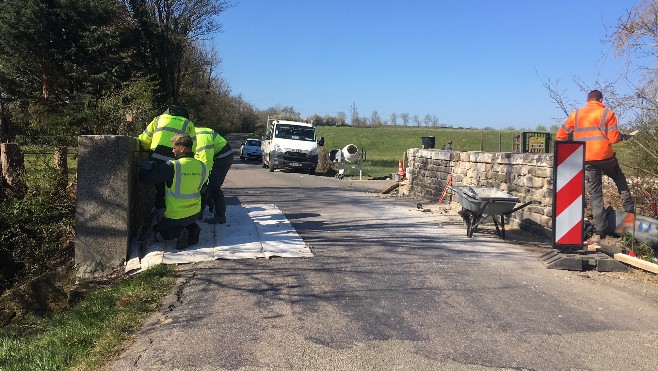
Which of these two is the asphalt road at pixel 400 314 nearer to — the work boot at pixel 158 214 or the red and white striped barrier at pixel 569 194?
the red and white striped barrier at pixel 569 194

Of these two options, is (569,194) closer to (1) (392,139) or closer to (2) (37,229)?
(2) (37,229)

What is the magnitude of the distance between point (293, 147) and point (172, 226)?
17762mm

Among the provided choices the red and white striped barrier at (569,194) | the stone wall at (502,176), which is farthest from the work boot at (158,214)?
the stone wall at (502,176)

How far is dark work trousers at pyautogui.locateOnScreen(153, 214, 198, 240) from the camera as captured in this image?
639 cm

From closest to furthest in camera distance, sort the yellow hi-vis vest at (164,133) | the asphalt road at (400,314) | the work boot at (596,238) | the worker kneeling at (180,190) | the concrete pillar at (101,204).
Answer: the asphalt road at (400,314)
the concrete pillar at (101,204)
the worker kneeling at (180,190)
the yellow hi-vis vest at (164,133)
the work boot at (596,238)

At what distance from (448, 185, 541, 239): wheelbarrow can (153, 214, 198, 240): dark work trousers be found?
12.5 ft

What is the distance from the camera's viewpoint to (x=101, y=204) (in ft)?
20.1

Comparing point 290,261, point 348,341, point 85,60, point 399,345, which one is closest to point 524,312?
point 399,345

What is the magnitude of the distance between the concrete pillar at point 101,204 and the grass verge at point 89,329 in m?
0.74

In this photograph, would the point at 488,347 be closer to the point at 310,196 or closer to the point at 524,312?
the point at 524,312

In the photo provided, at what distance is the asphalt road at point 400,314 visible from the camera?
368cm

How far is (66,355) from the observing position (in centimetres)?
374

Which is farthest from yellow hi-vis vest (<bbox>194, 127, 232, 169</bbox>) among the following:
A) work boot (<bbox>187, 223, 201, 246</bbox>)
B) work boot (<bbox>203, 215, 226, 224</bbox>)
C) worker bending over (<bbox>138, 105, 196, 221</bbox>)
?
work boot (<bbox>187, 223, 201, 246</bbox>)

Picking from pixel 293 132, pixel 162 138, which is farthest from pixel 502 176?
pixel 293 132
